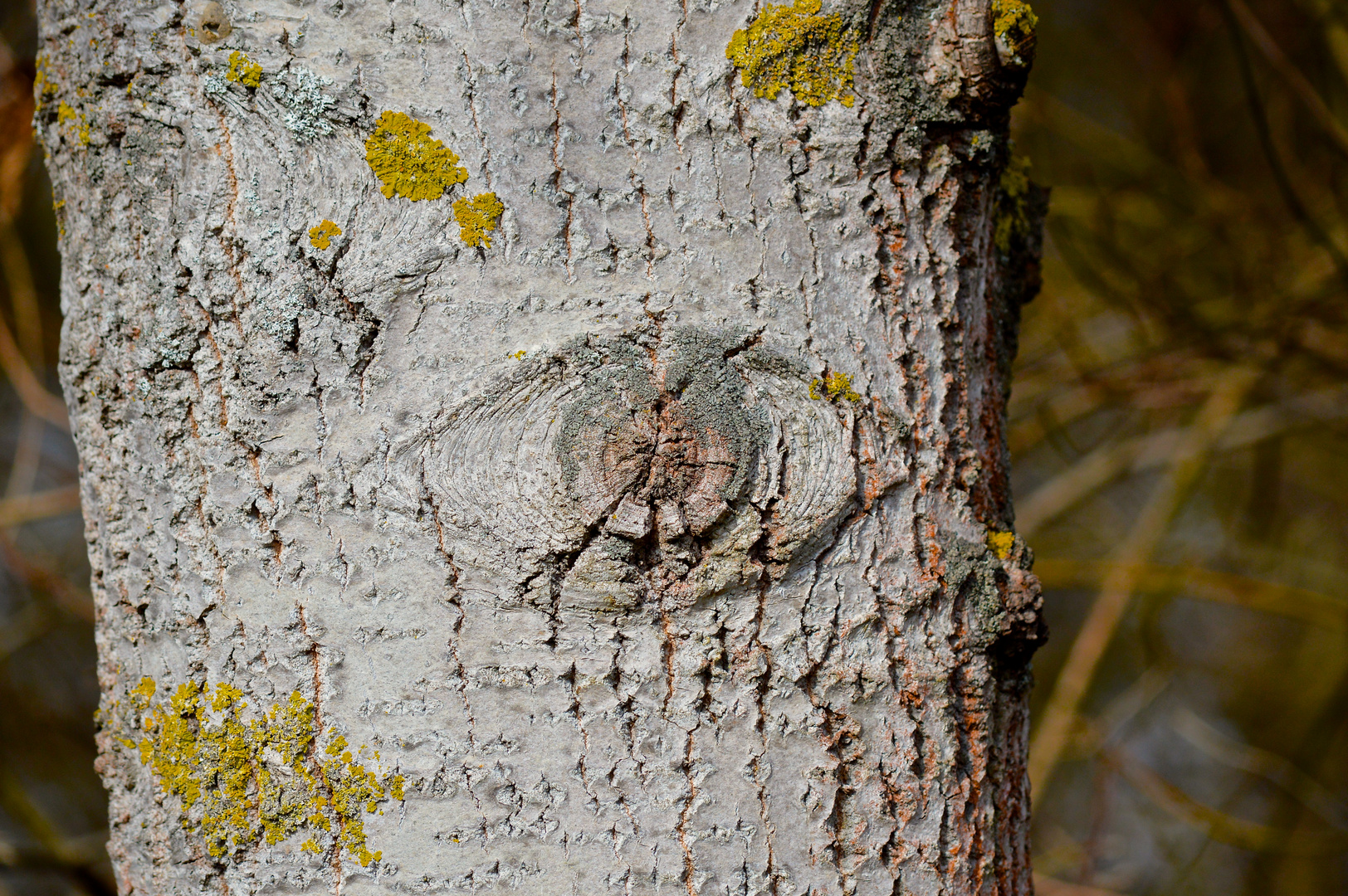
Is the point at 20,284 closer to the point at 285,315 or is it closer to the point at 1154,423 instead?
the point at 285,315

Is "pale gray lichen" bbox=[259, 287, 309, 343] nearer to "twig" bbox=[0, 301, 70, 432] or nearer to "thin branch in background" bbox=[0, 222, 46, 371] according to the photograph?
"twig" bbox=[0, 301, 70, 432]

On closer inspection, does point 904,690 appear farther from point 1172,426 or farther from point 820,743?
point 1172,426

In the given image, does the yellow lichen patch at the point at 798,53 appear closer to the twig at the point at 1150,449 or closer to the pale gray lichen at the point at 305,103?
the pale gray lichen at the point at 305,103

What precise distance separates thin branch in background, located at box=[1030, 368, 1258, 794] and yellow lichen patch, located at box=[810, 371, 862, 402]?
197 cm

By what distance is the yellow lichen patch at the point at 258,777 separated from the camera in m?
0.68

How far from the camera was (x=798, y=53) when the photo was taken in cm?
67

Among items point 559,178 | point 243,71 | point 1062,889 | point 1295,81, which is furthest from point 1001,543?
point 1062,889

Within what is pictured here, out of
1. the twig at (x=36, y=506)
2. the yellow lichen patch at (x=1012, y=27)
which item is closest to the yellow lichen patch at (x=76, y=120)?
the yellow lichen patch at (x=1012, y=27)

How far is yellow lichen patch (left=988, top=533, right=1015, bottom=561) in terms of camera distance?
0.77 m

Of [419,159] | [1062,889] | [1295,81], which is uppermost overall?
[1295,81]

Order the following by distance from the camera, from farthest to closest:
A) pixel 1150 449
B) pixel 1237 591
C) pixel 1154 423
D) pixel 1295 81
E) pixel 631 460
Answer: pixel 1154 423 → pixel 1150 449 → pixel 1237 591 → pixel 1295 81 → pixel 631 460

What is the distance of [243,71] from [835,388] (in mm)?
508

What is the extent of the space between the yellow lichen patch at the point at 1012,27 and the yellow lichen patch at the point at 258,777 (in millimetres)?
745

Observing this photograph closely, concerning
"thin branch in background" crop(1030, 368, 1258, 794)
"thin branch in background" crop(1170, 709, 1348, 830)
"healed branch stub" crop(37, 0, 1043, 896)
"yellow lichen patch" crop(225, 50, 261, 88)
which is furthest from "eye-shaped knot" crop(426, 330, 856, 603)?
"thin branch in background" crop(1170, 709, 1348, 830)
